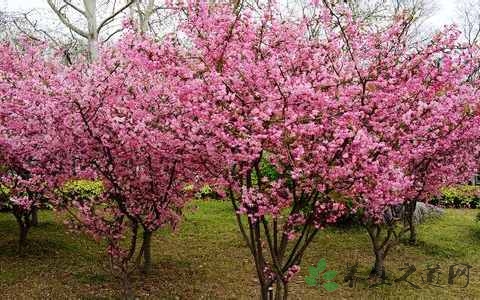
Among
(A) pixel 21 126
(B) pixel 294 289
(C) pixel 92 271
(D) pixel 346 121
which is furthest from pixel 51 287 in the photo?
(D) pixel 346 121

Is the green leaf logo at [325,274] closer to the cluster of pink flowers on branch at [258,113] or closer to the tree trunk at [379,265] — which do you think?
the cluster of pink flowers on branch at [258,113]

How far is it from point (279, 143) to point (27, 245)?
6185mm

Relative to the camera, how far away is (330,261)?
347 inches

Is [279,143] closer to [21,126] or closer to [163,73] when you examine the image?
[163,73]

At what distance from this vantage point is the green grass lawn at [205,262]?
7023mm

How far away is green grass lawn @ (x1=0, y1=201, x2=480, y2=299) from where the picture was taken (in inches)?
277

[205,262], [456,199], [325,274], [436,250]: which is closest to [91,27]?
[205,262]

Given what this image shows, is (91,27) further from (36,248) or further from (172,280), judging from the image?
(172,280)

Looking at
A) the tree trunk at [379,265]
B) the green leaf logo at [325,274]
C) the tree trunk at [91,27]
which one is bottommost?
the tree trunk at [379,265]

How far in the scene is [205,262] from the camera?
852 centimetres

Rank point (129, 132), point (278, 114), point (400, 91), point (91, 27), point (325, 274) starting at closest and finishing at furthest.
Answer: point (278, 114), point (400, 91), point (129, 132), point (325, 274), point (91, 27)

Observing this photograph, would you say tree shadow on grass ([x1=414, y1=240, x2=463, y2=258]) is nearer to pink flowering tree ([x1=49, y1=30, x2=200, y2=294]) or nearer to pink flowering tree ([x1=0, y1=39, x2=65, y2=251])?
pink flowering tree ([x1=49, y1=30, x2=200, y2=294])

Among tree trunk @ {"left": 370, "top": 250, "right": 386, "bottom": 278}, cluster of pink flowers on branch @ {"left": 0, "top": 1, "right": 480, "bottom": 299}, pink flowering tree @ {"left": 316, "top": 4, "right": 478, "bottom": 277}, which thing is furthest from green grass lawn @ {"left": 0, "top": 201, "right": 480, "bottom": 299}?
pink flowering tree @ {"left": 316, "top": 4, "right": 478, "bottom": 277}

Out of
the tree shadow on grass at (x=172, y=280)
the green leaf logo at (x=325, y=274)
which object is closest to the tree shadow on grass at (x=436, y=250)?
the tree shadow on grass at (x=172, y=280)
